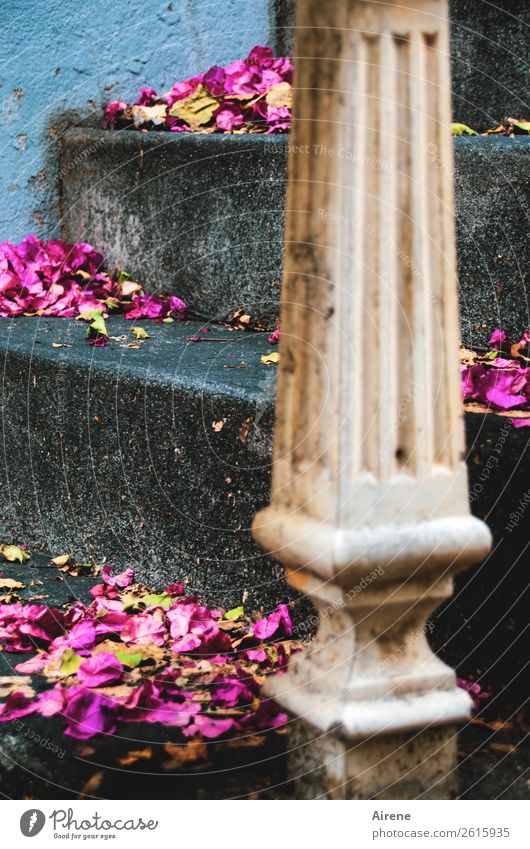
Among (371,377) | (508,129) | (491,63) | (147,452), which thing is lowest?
(147,452)

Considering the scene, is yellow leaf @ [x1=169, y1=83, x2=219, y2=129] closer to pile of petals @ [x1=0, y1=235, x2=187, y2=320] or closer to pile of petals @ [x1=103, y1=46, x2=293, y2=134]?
pile of petals @ [x1=103, y1=46, x2=293, y2=134]

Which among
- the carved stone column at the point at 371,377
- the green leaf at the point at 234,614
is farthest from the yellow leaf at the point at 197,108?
the carved stone column at the point at 371,377

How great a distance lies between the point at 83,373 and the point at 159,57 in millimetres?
1328

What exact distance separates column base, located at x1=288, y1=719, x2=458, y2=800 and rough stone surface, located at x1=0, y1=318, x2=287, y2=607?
54 centimetres

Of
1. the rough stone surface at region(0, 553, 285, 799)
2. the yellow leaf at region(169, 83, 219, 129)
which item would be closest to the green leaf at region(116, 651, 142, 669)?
the rough stone surface at region(0, 553, 285, 799)

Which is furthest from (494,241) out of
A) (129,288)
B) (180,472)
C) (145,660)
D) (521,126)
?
(129,288)

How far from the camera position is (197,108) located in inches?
106

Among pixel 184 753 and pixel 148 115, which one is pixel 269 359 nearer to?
pixel 184 753

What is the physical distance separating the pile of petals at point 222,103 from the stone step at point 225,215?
0.41 ft

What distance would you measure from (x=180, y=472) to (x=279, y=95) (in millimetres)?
1261

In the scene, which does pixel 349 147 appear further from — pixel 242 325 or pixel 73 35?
pixel 73 35

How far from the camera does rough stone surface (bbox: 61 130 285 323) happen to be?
2182 millimetres

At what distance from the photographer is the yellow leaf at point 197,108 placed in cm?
269
